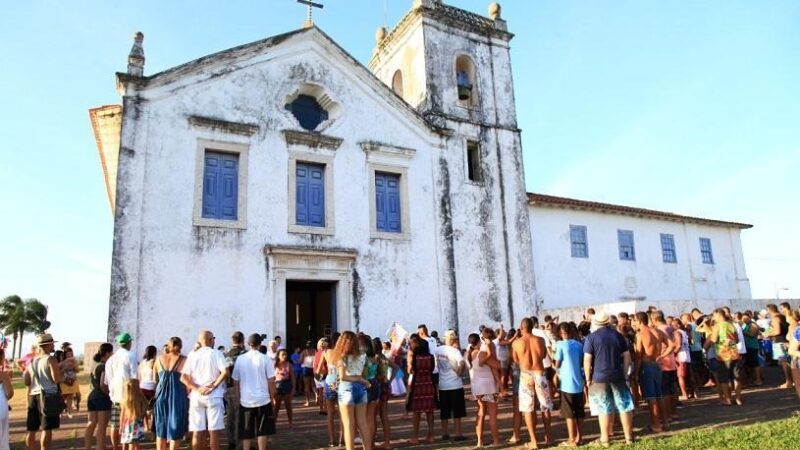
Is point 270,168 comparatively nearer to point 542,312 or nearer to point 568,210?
point 542,312

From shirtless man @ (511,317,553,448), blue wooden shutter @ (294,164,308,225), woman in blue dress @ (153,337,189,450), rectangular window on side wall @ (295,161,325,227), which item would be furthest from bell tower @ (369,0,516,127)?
woman in blue dress @ (153,337,189,450)

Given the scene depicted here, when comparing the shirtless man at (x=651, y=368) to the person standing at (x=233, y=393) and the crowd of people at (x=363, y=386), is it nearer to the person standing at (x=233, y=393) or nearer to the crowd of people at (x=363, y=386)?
the crowd of people at (x=363, y=386)

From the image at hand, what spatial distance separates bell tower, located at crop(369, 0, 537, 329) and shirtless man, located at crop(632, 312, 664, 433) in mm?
7362

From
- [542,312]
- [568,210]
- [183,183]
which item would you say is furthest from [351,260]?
[568,210]

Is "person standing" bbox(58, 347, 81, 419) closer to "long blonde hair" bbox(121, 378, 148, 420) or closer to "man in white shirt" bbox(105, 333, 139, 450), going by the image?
"man in white shirt" bbox(105, 333, 139, 450)

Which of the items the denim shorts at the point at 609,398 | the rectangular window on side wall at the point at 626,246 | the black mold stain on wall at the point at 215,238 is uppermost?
the rectangular window on side wall at the point at 626,246

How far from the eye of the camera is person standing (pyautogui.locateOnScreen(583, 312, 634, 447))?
284 inches

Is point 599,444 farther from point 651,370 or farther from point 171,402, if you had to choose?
point 171,402

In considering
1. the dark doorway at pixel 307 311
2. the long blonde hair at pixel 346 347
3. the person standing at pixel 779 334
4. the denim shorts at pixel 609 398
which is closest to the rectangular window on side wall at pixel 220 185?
the dark doorway at pixel 307 311

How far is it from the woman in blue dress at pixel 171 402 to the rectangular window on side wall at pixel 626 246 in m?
17.7

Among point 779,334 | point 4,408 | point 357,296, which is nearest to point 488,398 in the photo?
point 4,408

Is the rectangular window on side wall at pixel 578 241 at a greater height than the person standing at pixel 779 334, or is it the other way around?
the rectangular window on side wall at pixel 578 241

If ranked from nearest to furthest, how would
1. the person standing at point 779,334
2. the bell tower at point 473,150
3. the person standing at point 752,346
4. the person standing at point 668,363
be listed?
the person standing at point 668,363
the person standing at point 779,334
the person standing at point 752,346
the bell tower at point 473,150

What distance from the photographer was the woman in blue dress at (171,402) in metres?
7.07
